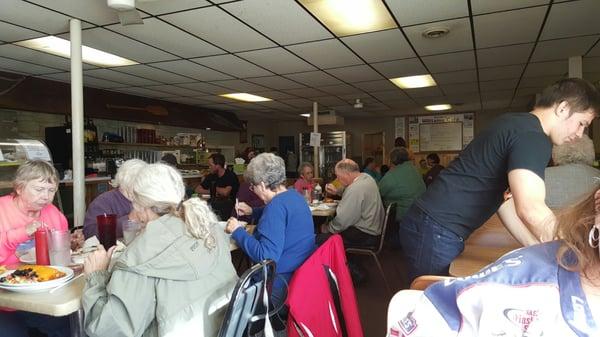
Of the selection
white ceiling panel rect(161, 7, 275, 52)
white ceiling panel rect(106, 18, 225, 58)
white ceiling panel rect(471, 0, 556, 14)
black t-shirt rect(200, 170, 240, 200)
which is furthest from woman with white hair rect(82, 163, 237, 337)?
black t-shirt rect(200, 170, 240, 200)

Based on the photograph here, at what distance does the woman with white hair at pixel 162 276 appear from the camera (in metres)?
1.26

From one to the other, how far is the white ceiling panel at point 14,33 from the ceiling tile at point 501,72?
483cm

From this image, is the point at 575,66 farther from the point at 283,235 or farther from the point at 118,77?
the point at 118,77

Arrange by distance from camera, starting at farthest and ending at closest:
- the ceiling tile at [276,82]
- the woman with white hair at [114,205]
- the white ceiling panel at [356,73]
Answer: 1. the ceiling tile at [276,82]
2. the white ceiling panel at [356,73]
3. the woman with white hair at [114,205]

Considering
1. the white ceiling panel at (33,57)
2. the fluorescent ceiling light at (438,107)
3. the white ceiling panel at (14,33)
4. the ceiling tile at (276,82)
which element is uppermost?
the white ceiling panel at (33,57)

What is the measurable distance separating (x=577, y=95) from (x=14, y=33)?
412 centimetres

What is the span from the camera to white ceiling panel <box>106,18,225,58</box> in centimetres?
327

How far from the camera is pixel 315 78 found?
17.5 ft

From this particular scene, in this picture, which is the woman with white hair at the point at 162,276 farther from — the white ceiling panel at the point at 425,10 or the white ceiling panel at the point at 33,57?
the white ceiling panel at the point at 33,57

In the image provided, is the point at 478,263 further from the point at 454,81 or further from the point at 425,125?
the point at 425,125

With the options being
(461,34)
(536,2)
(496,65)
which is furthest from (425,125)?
(536,2)

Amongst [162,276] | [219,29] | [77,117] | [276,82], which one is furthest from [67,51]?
[162,276]

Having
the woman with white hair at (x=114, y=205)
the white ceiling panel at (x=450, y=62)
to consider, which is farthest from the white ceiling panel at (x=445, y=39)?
the woman with white hair at (x=114, y=205)

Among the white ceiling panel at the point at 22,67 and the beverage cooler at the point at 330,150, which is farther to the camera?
the beverage cooler at the point at 330,150
